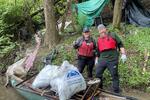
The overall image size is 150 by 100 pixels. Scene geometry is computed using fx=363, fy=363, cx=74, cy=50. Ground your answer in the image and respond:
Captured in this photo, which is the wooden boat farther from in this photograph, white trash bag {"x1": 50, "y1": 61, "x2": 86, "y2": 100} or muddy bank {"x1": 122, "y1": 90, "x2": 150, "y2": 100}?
muddy bank {"x1": 122, "y1": 90, "x2": 150, "y2": 100}

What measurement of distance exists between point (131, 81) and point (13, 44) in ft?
18.7

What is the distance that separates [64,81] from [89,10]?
21.0ft

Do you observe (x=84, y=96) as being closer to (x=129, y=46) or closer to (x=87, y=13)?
(x=129, y=46)

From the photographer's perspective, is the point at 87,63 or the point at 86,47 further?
the point at 87,63

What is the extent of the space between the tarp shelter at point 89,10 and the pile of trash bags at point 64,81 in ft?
18.4

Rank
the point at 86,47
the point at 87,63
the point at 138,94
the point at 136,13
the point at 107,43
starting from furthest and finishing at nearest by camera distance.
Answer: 1. the point at 136,13
2. the point at 87,63
3. the point at 138,94
4. the point at 86,47
5. the point at 107,43

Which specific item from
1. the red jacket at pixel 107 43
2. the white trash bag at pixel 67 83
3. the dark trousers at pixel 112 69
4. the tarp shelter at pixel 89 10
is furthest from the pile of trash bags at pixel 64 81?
the tarp shelter at pixel 89 10

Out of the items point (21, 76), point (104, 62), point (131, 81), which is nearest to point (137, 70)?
point (131, 81)

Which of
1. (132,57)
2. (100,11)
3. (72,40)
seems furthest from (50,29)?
(132,57)

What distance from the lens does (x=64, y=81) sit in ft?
29.1

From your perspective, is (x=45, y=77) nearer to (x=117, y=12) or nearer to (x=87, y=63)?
(x=87, y=63)

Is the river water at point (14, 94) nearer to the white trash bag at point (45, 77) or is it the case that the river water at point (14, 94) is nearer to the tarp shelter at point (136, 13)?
the white trash bag at point (45, 77)

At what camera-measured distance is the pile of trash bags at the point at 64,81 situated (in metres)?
8.84

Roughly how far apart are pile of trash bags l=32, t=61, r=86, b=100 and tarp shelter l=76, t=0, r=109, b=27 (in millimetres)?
5616
